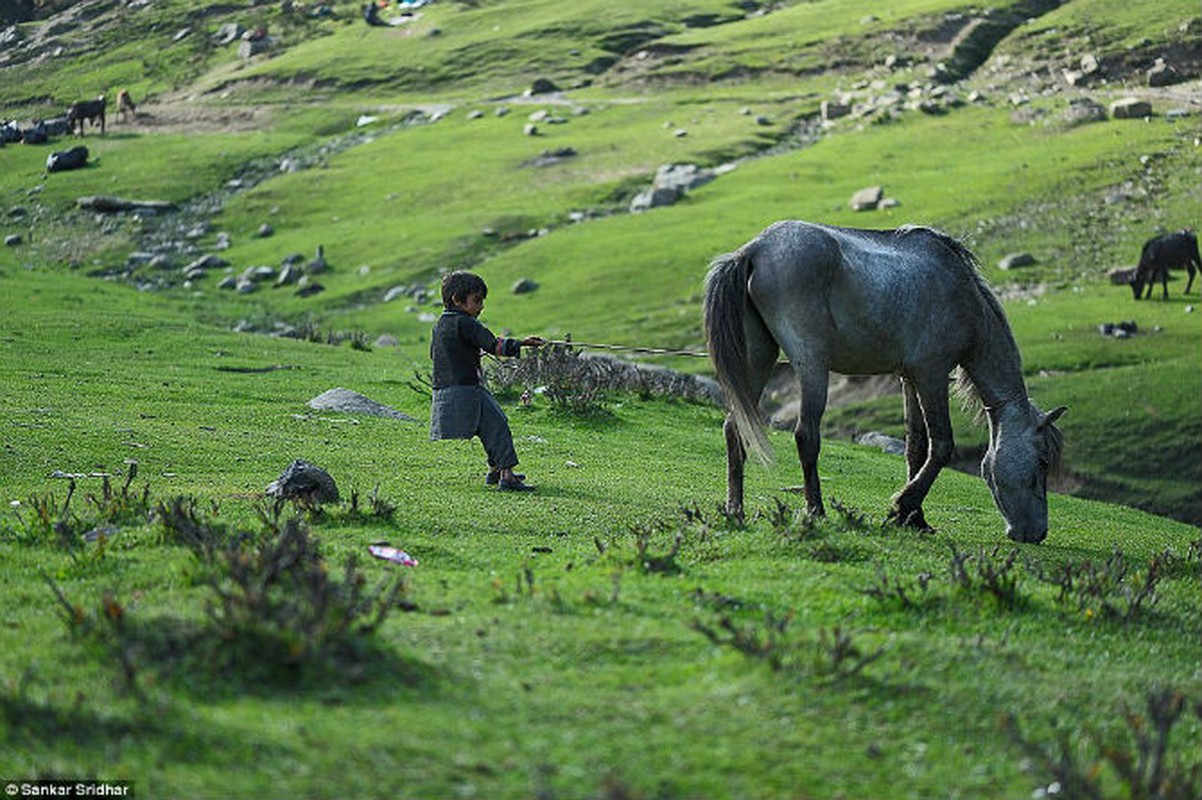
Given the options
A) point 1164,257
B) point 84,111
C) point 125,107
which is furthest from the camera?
point 125,107

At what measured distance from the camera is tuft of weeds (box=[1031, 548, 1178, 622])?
26.0ft

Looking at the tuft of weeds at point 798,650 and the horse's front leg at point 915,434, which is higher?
the tuft of weeds at point 798,650

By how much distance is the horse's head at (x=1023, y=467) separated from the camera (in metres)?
11.8

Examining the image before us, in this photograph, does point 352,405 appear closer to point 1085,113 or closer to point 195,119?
point 1085,113

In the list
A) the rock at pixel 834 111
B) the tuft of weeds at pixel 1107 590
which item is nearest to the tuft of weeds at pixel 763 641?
the tuft of weeds at pixel 1107 590

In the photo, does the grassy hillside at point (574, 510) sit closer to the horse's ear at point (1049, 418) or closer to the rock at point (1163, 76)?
the rock at point (1163, 76)

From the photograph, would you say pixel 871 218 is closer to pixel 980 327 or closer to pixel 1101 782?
pixel 980 327

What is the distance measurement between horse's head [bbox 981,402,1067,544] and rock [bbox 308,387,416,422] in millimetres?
8390

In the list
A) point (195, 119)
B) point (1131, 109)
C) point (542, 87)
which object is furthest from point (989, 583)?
point (195, 119)

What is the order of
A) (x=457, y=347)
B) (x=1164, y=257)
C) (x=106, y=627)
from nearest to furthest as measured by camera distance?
1. (x=106, y=627)
2. (x=457, y=347)
3. (x=1164, y=257)

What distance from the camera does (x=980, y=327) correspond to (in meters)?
11.8

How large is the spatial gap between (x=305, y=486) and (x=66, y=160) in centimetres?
4878

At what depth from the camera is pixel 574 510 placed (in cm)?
1166

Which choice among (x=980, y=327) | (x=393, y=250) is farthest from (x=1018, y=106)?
(x=980, y=327)
